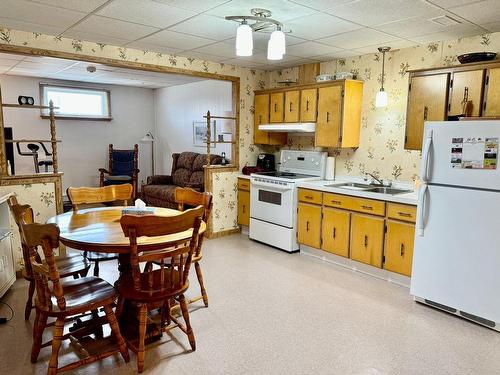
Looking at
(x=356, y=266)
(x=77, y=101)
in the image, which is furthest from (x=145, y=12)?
(x=77, y=101)

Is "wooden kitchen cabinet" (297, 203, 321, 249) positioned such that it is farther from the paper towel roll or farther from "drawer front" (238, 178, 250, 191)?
"drawer front" (238, 178, 250, 191)

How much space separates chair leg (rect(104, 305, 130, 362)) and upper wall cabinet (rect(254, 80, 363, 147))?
3060 millimetres

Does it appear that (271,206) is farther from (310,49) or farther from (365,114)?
(310,49)

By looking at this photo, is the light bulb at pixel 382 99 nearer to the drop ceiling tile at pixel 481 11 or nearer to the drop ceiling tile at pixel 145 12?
the drop ceiling tile at pixel 481 11

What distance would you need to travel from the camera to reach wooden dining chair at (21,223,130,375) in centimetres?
192

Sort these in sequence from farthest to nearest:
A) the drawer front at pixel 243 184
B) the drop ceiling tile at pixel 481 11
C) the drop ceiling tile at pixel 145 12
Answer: the drawer front at pixel 243 184, the drop ceiling tile at pixel 145 12, the drop ceiling tile at pixel 481 11

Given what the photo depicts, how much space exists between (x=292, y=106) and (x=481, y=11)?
233 centimetres

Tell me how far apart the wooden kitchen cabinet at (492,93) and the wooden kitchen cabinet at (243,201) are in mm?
2924

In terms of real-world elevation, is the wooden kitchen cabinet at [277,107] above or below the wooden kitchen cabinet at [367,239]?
above

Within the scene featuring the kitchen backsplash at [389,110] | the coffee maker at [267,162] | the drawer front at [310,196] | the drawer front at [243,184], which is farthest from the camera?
the coffee maker at [267,162]

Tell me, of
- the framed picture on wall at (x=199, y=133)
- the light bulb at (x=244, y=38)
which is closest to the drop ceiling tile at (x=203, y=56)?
the light bulb at (x=244, y=38)

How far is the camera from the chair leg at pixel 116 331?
215 cm

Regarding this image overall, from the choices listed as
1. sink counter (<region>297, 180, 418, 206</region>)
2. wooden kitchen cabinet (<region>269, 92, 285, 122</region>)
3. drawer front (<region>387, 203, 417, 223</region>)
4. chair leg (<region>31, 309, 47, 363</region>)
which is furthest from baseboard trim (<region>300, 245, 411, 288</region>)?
chair leg (<region>31, 309, 47, 363</region>)

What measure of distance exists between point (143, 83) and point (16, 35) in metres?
4.01
